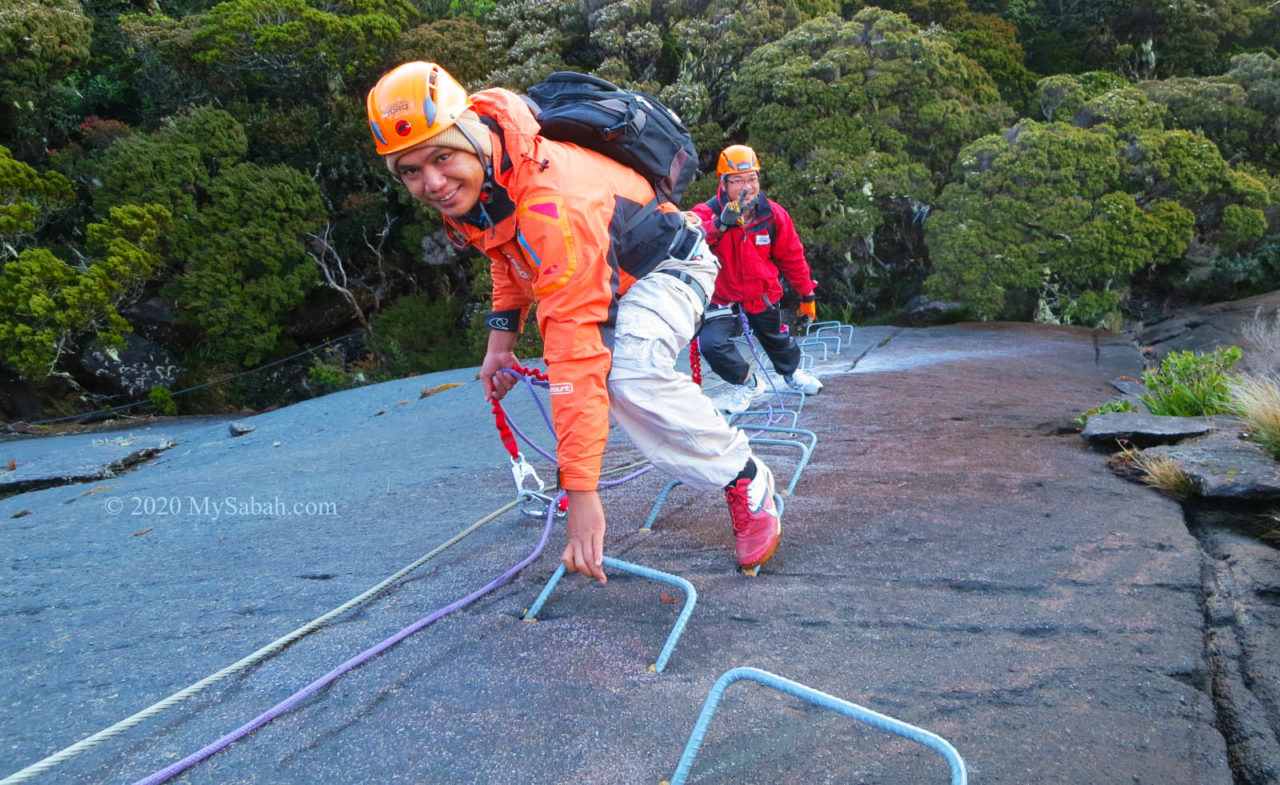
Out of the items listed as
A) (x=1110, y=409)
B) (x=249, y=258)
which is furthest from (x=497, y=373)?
(x=249, y=258)

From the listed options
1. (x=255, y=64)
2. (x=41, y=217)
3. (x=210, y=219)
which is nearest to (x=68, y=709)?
(x=210, y=219)

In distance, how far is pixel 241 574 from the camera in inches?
136

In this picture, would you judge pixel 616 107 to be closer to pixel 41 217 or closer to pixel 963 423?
pixel 963 423

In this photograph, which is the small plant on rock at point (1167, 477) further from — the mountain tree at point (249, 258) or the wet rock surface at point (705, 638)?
the mountain tree at point (249, 258)

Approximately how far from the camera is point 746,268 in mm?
5859

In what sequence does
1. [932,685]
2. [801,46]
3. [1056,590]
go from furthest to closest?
1. [801,46]
2. [1056,590]
3. [932,685]

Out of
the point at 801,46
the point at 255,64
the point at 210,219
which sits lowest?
the point at 210,219

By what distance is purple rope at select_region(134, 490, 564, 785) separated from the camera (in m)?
1.87

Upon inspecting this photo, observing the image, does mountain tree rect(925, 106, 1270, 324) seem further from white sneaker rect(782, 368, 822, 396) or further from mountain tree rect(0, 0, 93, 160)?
mountain tree rect(0, 0, 93, 160)

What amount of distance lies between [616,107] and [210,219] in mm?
14816

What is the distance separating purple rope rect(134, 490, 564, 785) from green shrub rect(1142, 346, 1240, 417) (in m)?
4.43

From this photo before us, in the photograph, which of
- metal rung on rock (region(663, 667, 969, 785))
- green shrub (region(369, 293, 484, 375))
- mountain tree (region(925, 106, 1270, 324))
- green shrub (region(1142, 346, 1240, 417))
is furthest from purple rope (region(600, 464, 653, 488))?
green shrub (region(369, 293, 484, 375))

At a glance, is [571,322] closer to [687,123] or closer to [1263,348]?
[1263,348]

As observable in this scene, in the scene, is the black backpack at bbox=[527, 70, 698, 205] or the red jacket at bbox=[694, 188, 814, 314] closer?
the black backpack at bbox=[527, 70, 698, 205]
